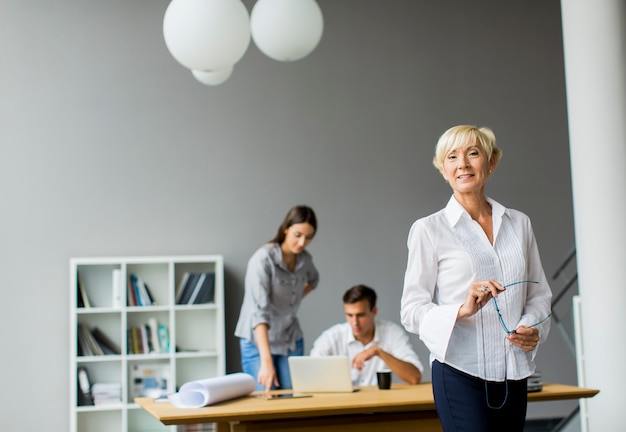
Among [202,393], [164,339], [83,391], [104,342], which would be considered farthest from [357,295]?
[83,391]

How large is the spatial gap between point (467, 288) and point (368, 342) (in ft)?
8.42

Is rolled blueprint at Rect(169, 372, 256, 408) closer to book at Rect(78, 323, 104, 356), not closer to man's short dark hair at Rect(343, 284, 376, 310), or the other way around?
man's short dark hair at Rect(343, 284, 376, 310)

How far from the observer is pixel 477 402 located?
2.12m

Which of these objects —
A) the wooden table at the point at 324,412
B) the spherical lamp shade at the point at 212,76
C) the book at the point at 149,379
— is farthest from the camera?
the book at the point at 149,379

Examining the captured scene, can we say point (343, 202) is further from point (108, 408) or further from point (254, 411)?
point (254, 411)

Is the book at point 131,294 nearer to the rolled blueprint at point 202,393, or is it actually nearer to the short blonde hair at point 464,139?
the rolled blueprint at point 202,393

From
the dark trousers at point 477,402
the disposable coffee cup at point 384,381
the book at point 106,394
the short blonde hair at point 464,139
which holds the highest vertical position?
the short blonde hair at point 464,139

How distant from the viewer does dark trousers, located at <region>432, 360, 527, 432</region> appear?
6.97ft

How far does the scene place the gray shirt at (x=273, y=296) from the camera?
4320 millimetres

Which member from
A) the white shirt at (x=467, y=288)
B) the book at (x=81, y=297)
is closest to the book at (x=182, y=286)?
the book at (x=81, y=297)

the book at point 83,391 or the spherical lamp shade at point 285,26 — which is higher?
the spherical lamp shade at point 285,26

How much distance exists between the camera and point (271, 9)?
3223mm

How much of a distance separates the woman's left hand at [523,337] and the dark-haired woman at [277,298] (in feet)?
6.89

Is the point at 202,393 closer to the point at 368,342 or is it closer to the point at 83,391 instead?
the point at 368,342
